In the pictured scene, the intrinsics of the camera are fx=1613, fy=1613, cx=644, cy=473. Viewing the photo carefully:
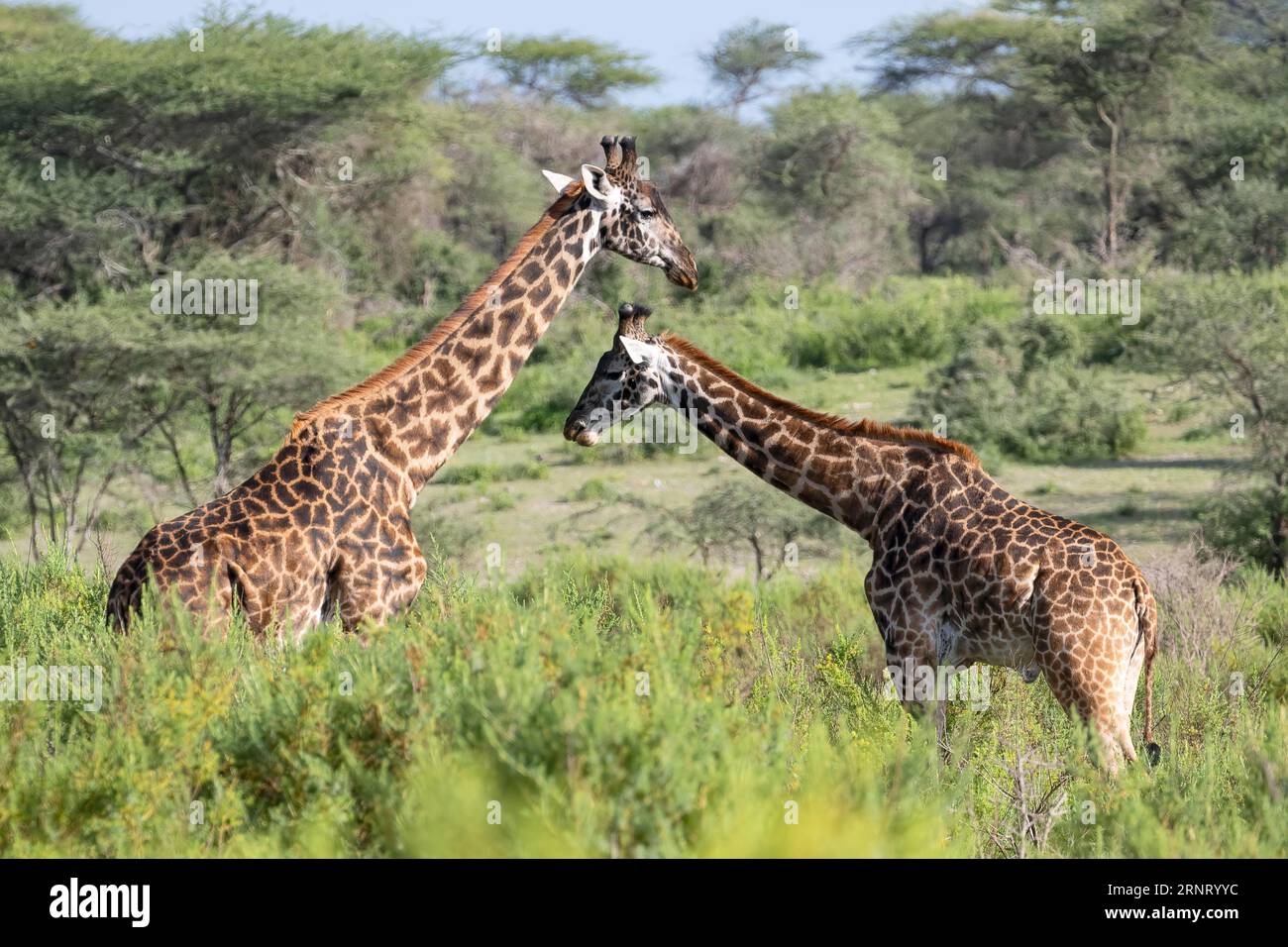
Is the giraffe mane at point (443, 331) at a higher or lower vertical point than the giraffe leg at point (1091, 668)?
higher

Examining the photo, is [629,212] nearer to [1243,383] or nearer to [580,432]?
[580,432]

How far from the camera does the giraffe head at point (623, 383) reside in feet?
23.6

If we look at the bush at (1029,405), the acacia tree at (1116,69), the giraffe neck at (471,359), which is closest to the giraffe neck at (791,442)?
the giraffe neck at (471,359)

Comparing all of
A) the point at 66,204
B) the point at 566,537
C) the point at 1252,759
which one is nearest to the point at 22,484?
the point at 66,204

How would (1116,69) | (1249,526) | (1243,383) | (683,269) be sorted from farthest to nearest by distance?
1. (1116,69)
2. (1243,383)
3. (1249,526)
4. (683,269)

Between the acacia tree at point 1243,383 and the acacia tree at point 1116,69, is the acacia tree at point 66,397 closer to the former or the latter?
the acacia tree at point 1243,383

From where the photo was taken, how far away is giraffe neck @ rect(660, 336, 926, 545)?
269 inches

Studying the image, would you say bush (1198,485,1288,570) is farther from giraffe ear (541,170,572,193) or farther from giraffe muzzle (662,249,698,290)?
giraffe ear (541,170,572,193)

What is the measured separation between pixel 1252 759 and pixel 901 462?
1881mm

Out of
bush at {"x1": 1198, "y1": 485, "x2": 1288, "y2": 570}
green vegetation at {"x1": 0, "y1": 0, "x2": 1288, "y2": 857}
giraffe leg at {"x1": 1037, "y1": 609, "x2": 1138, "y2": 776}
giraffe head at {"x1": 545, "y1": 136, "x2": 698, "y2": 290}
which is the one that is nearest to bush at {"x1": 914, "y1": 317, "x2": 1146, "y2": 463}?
green vegetation at {"x1": 0, "y1": 0, "x2": 1288, "y2": 857}

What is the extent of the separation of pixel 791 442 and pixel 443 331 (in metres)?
1.57

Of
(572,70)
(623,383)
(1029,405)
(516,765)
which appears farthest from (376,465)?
(572,70)

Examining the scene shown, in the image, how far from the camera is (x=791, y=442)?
6988mm

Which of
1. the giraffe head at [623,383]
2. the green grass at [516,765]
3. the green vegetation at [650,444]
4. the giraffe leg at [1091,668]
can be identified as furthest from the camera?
the giraffe head at [623,383]
